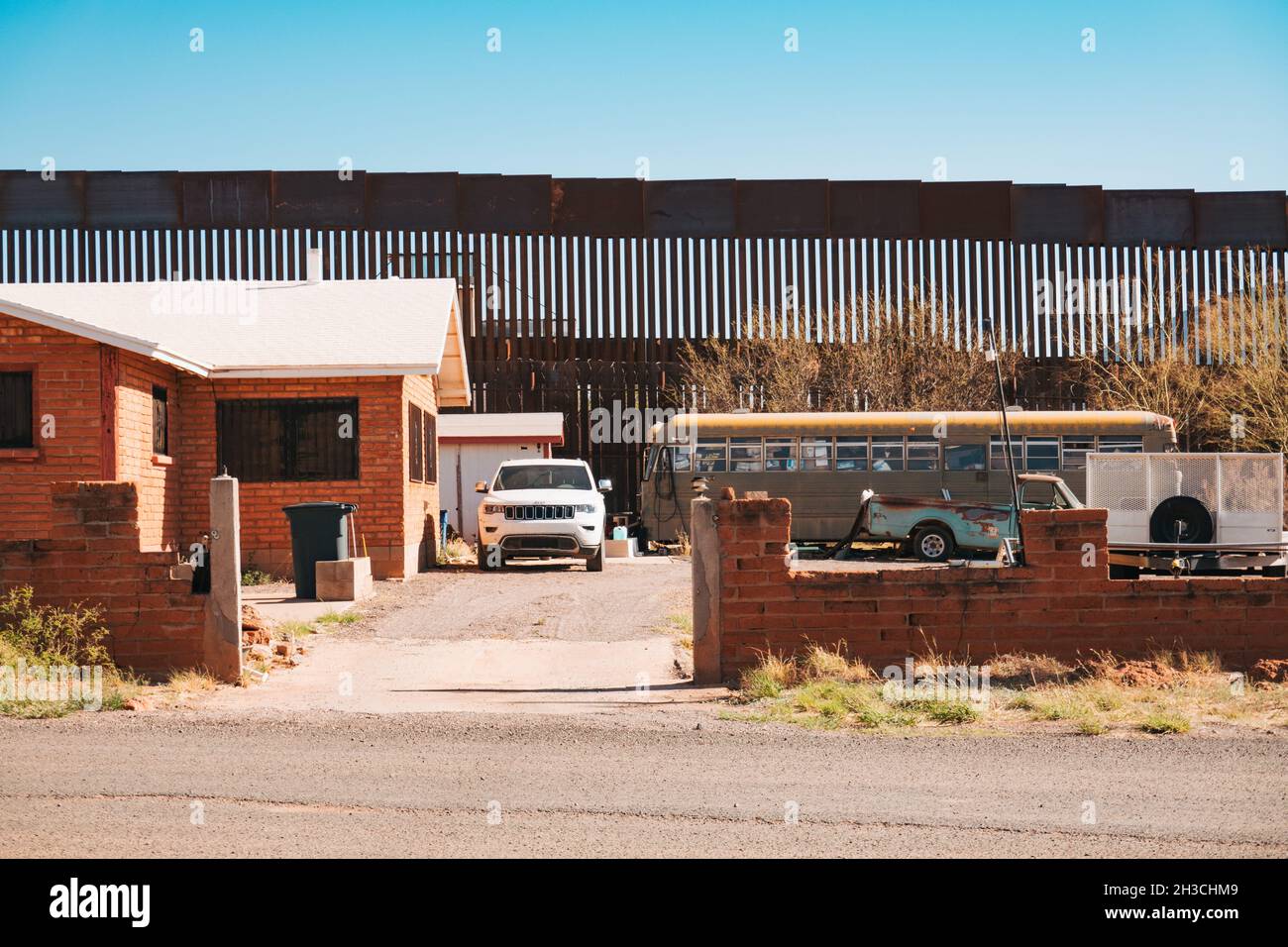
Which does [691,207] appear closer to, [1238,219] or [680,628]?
[1238,219]

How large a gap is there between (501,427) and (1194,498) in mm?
17284

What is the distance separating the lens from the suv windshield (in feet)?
70.3

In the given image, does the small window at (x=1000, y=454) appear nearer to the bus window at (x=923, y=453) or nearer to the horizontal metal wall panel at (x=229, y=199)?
the bus window at (x=923, y=453)

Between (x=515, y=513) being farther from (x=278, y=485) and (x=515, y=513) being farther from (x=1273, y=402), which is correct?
(x=1273, y=402)


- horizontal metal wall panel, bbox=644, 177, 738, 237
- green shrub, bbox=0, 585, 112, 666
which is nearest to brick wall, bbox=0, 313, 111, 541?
green shrub, bbox=0, 585, 112, 666

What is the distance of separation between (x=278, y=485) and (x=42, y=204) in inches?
645

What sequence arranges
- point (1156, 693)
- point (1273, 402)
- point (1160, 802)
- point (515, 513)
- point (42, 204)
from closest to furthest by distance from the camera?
1. point (1160, 802)
2. point (1156, 693)
3. point (515, 513)
4. point (1273, 402)
5. point (42, 204)

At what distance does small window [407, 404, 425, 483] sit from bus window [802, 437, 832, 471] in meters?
7.19

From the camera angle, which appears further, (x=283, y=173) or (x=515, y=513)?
(x=283, y=173)

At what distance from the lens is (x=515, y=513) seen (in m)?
20.6

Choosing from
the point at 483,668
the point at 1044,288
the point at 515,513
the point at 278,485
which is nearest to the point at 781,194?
the point at 1044,288

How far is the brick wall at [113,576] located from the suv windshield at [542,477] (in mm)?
11400

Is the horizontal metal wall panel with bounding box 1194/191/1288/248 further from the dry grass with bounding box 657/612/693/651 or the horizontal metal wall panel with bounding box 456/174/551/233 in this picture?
the dry grass with bounding box 657/612/693/651

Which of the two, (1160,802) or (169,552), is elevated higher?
(169,552)
